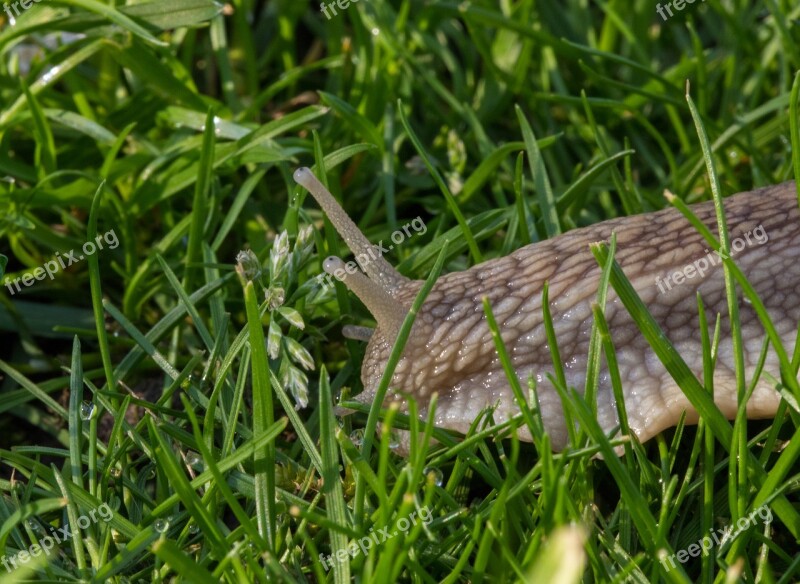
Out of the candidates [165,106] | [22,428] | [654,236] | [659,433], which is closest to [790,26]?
[654,236]

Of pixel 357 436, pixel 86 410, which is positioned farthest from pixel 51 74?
pixel 357 436

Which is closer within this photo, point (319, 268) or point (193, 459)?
point (193, 459)

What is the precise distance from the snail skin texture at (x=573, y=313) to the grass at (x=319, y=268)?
96 millimetres

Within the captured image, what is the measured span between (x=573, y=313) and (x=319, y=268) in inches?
32.3

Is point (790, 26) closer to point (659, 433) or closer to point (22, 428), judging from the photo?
point (659, 433)

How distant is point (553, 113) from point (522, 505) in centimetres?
204

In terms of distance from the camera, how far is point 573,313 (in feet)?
8.84

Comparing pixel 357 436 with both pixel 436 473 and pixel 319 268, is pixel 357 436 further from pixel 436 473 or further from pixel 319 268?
pixel 319 268

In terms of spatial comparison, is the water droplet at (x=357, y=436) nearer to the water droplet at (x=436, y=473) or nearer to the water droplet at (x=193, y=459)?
the water droplet at (x=436, y=473)

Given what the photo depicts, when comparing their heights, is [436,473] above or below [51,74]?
below

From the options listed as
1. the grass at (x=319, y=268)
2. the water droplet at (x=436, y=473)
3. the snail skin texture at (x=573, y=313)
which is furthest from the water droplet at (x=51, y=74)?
the water droplet at (x=436, y=473)

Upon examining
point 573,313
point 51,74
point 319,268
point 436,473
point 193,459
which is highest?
point 51,74

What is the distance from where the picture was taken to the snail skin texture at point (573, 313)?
8.61 ft

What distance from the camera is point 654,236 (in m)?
2.80
